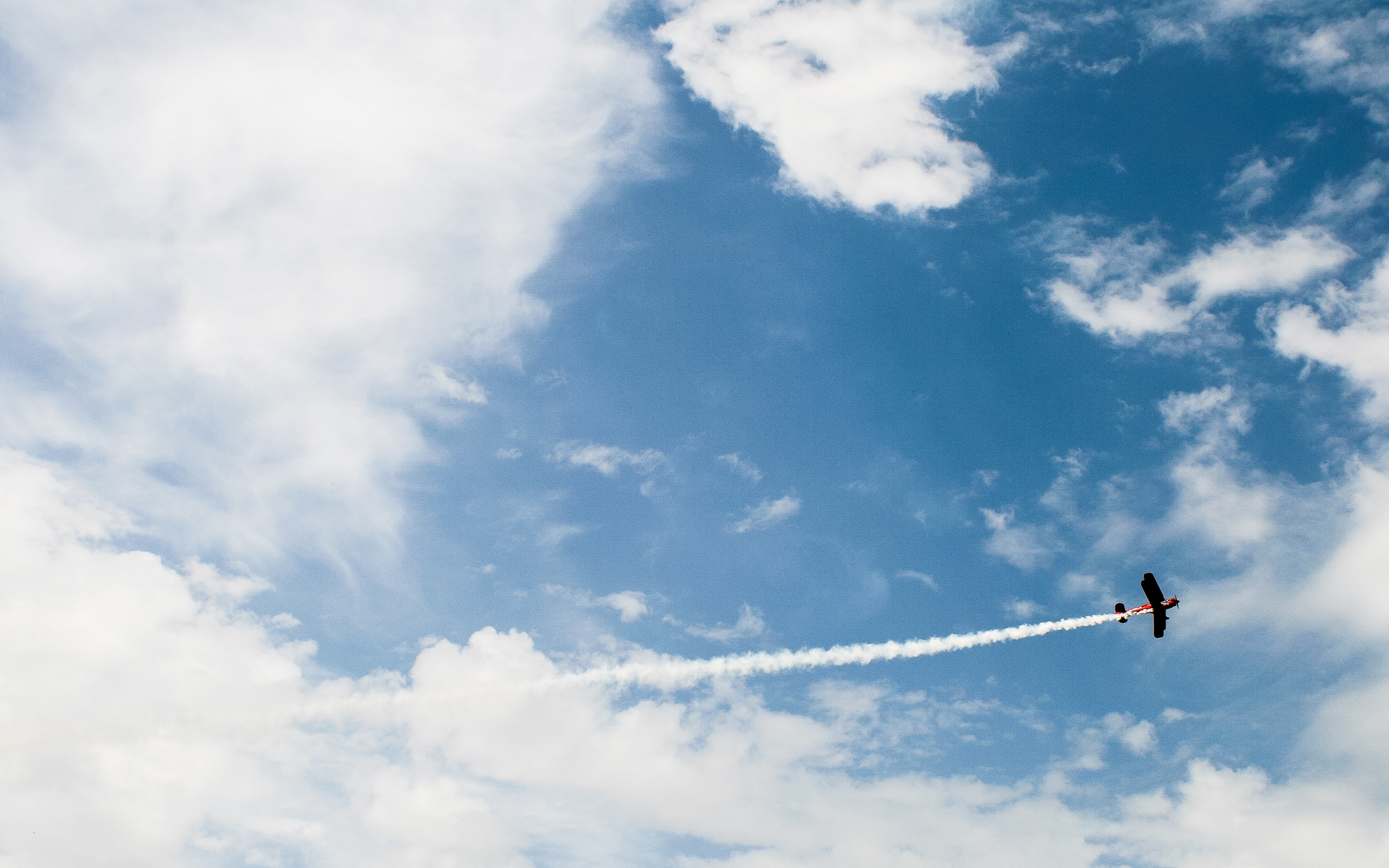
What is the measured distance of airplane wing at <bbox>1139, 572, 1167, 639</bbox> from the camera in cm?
8362

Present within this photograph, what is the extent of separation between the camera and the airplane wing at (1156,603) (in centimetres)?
8362

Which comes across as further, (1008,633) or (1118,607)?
(1008,633)

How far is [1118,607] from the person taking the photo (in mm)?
89062

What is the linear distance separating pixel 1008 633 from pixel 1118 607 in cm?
1223

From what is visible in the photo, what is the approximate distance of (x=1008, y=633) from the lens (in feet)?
316

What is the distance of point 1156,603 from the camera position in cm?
8444
